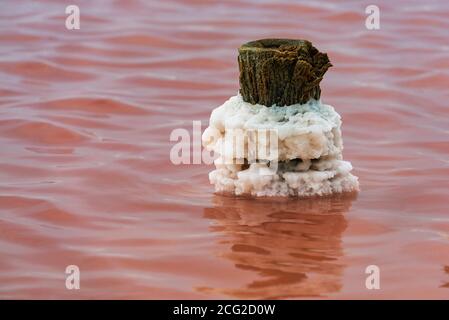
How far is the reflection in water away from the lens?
3902 mm

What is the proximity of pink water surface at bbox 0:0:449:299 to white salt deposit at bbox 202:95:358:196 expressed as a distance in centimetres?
10

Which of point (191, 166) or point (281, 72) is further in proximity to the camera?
point (191, 166)

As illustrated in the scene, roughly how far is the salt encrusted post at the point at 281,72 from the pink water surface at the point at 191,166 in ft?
1.75

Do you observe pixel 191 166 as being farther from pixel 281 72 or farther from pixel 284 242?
pixel 284 242

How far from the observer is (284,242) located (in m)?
4.36

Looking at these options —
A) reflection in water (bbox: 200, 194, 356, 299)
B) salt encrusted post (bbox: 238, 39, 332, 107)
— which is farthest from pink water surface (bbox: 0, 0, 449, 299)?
salt encrusted post (bbox: 238, 39, 332, 107)

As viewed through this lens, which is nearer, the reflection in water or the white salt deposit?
the reflection in water

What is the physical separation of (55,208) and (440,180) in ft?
6.90

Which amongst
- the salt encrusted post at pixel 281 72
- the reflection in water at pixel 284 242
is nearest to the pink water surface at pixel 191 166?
the reflection in water at pixel 284 242

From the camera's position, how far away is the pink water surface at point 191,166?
4074 mm

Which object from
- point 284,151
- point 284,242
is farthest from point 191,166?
point 284,242

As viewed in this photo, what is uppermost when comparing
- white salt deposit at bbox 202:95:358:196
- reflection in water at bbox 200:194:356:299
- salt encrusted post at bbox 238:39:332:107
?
salt encrusted post at bbox 238:39:332:107

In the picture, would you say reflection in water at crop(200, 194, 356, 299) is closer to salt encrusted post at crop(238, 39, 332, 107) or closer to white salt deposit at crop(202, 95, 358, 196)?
white salt deposit at crop(202, 95, 358, 196)

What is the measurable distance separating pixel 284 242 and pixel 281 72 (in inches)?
33.7
